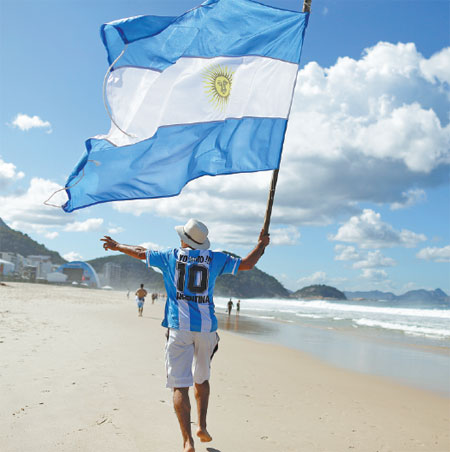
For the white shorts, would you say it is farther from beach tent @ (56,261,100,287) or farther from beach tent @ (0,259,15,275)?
beach tent @ (56,261,100,287)

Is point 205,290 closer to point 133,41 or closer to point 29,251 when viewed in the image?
point 133,41

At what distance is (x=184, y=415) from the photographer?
3473mm

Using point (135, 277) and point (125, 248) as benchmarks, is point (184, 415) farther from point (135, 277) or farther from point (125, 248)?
point (135, 277)

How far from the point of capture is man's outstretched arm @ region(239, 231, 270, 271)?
147 inches

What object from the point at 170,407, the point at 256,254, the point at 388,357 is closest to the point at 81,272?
the point at 388,357

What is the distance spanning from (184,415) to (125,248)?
158 cm

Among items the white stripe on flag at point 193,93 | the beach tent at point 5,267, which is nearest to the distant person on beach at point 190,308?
the white stripe on flag at point 193,93

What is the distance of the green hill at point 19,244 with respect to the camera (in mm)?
148250

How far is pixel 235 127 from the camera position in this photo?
4.76 m

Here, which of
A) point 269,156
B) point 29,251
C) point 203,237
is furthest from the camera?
point 29,251

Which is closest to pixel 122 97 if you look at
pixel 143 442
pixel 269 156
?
pixel 269 156

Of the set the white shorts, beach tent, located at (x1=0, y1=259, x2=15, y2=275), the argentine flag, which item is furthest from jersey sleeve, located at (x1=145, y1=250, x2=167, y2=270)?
beach tent, located at (x1=0, y1=259, x2=15, y2=275)

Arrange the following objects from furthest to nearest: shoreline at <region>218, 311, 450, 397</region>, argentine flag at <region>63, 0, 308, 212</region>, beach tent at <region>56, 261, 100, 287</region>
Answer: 1. beach tent at <region>56, 261, 100, 287</region>
2. shoreline at <region>218, 311, 450, 397</region>
3. argentine flag at <region>63, 0, 308, 212</region>

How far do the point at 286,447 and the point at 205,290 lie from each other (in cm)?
181
